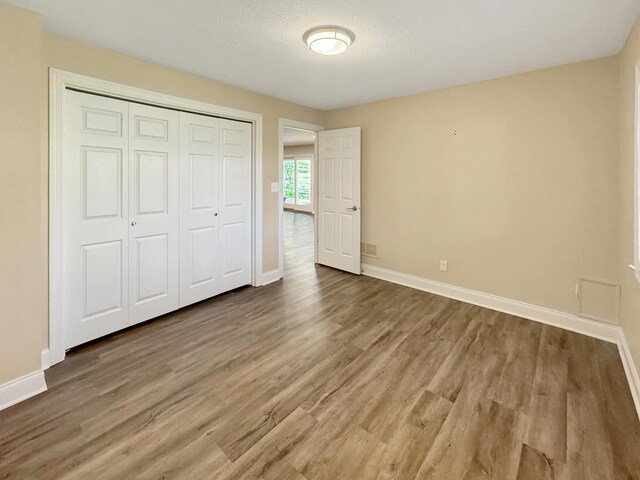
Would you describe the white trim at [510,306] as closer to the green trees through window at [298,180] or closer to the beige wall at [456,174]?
the beige wall at [456,174]

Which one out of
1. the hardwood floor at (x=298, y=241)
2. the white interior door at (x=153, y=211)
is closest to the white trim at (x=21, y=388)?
the white interior door at (x=153, y=211)

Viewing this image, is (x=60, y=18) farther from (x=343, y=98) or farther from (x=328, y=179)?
(x=328, y=179)

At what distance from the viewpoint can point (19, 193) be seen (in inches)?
76.3

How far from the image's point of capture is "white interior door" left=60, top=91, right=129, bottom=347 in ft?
8.02

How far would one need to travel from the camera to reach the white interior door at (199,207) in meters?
3.25

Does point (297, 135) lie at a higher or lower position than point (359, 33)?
higher

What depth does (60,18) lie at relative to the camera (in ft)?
→ 6.92

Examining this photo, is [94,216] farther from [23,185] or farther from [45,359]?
[45,359]

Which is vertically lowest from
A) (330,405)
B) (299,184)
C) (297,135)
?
(330,405)

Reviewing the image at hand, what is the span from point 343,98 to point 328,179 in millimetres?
1149

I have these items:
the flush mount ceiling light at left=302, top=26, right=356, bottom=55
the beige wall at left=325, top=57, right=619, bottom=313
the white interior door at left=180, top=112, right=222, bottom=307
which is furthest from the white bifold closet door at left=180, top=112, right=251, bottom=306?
the beige wall at left=325, top=57, right=619, bottom=313

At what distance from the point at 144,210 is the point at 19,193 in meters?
1.03

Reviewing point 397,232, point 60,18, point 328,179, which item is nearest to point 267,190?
point 328,179

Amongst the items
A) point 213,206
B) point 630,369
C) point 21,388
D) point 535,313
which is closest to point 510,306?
point 535,313
